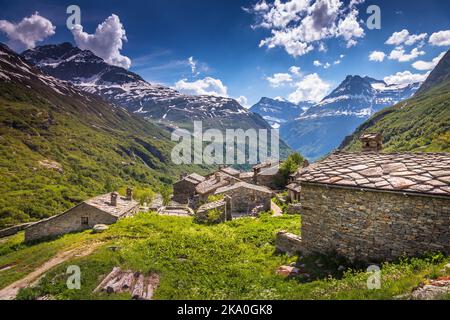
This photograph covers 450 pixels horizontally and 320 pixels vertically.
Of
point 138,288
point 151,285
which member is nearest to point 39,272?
point 138,288

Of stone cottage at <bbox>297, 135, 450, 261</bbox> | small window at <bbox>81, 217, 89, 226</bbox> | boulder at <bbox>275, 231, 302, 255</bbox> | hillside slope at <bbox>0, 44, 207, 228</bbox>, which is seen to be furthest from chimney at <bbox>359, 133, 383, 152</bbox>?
hillside slope at <bbox>0, 44, 207, 228</bbox>

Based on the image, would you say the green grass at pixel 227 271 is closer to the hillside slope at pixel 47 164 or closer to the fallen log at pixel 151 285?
the fallen log at pixel 151 285

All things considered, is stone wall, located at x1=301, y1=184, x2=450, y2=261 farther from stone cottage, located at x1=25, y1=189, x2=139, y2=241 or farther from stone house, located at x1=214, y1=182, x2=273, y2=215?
stone cottage, located at x1=25, y1=189, x2=139, y2=241

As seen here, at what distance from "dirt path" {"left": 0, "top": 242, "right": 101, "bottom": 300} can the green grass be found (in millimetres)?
1476

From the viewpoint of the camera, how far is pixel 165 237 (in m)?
18.9

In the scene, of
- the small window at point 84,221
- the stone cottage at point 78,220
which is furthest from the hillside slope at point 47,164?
the small window at point 84,221

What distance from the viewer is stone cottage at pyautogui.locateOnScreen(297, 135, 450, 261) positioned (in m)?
10.7

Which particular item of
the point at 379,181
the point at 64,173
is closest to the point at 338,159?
the point at 379,181

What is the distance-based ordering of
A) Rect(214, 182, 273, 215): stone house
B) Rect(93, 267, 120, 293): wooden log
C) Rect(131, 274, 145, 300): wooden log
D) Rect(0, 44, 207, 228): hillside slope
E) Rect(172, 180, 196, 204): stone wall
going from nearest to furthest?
Rect(131, 274, 145, 300): wooden log
Rect(93, 267, 120, 293): wooden log
Rect(214, 182, 273, 215): stone house
Rect(172, 180, 196, 204): stone wall
Rect(0, 44, 207, 228): hillside slope

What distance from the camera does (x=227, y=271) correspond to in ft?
43.7
